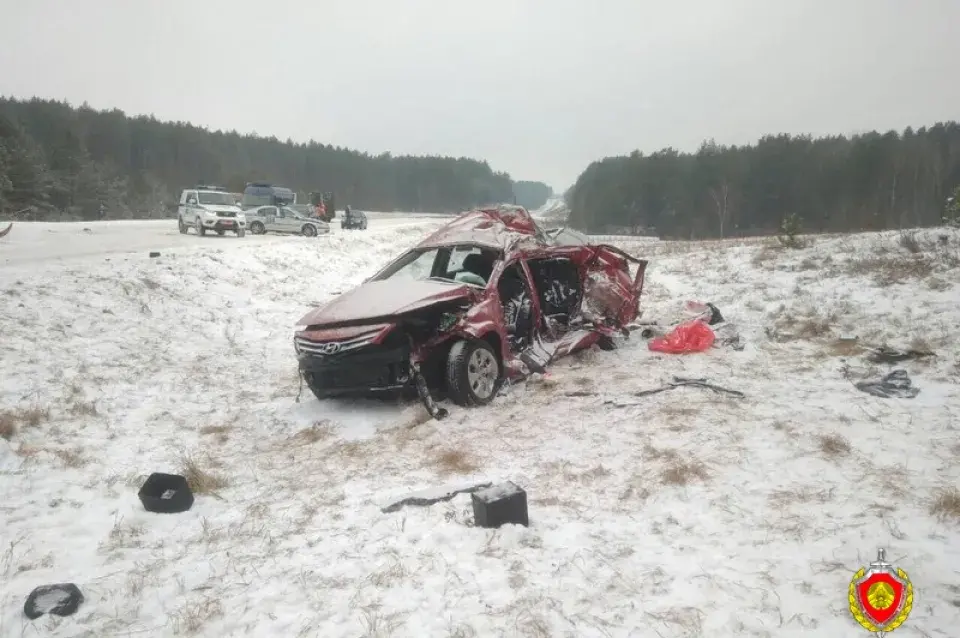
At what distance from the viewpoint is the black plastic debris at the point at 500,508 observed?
139 inches

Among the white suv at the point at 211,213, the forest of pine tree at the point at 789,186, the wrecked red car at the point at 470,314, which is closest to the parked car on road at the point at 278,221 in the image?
the white suv at the point at 211,213

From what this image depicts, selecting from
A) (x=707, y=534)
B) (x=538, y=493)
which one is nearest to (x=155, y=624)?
(x=538, y=493)

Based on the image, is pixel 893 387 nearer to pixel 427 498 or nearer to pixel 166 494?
pixel 427 498

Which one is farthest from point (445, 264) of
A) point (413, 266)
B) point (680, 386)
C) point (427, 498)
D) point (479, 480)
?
point (427, 498)

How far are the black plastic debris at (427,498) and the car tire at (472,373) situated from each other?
1779 millimetres

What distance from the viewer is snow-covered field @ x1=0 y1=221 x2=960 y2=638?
285 centimetres

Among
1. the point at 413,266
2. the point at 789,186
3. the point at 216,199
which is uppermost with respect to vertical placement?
the point at 789,186

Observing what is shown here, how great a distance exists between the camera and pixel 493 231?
7492 mm

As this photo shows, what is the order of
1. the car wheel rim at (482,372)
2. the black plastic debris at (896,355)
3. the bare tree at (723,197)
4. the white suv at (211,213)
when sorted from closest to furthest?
the car wheel rim at (482,372) < the black plastic debris at (896,355) < the white suv at (211,213) < the bare tree at (723,197)

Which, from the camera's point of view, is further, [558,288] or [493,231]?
[558,288]

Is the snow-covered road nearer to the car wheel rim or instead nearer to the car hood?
the car hood

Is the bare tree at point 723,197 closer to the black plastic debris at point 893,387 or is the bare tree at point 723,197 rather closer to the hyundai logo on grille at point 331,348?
the black plastic debris at point 893,387

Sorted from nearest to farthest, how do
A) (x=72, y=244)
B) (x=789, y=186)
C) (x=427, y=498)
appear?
(x=427, y=498)
(x=72, y=244)
(x=789, y=186)

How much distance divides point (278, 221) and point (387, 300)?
2320 centimetres
